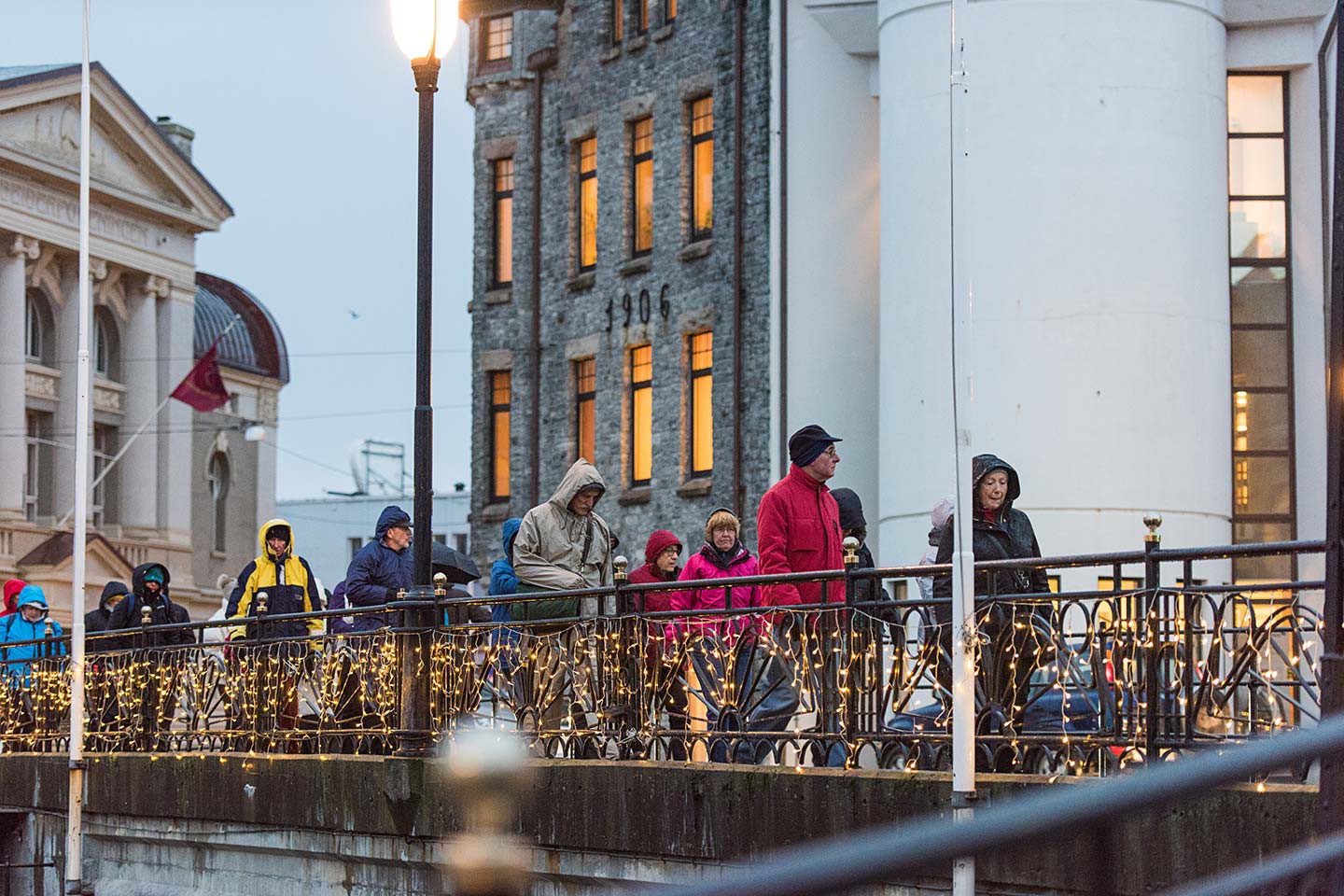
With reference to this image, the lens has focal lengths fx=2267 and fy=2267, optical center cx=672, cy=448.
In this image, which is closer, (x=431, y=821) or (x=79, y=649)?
(x=431, y=821)

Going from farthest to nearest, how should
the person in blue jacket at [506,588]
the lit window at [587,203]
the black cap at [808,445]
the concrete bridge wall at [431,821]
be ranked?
1. the lit window at [587,203]
2. the person in blue jacket at [506,588]
3. the black cap at [808,445]
4. the concrete bridge wall at [431,821]

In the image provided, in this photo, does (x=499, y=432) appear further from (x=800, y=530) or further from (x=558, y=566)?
(x=800, y=530)

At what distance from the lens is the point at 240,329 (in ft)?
215

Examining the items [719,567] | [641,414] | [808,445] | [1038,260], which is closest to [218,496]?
[641,414]

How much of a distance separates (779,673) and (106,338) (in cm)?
4810

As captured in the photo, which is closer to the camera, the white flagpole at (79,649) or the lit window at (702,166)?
the white flagpole at (79,649)

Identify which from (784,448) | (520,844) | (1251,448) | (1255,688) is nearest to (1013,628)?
(1255,688)

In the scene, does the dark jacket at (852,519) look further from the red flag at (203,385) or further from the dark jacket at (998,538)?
the red flag at (203,385)

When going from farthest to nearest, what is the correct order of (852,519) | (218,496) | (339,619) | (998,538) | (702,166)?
1. (218,496)
2. (702,166)
3. (339,619)
4. (852,519)
5. (998,538)

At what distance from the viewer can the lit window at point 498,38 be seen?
3825 centimetres

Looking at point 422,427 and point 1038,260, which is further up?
point 1038,260

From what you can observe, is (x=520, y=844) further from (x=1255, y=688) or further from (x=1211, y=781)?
(x=1211, y=781)

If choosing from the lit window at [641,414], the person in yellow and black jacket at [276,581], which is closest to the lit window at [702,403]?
the lit window at [641,414]

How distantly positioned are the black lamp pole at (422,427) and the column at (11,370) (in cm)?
3972
